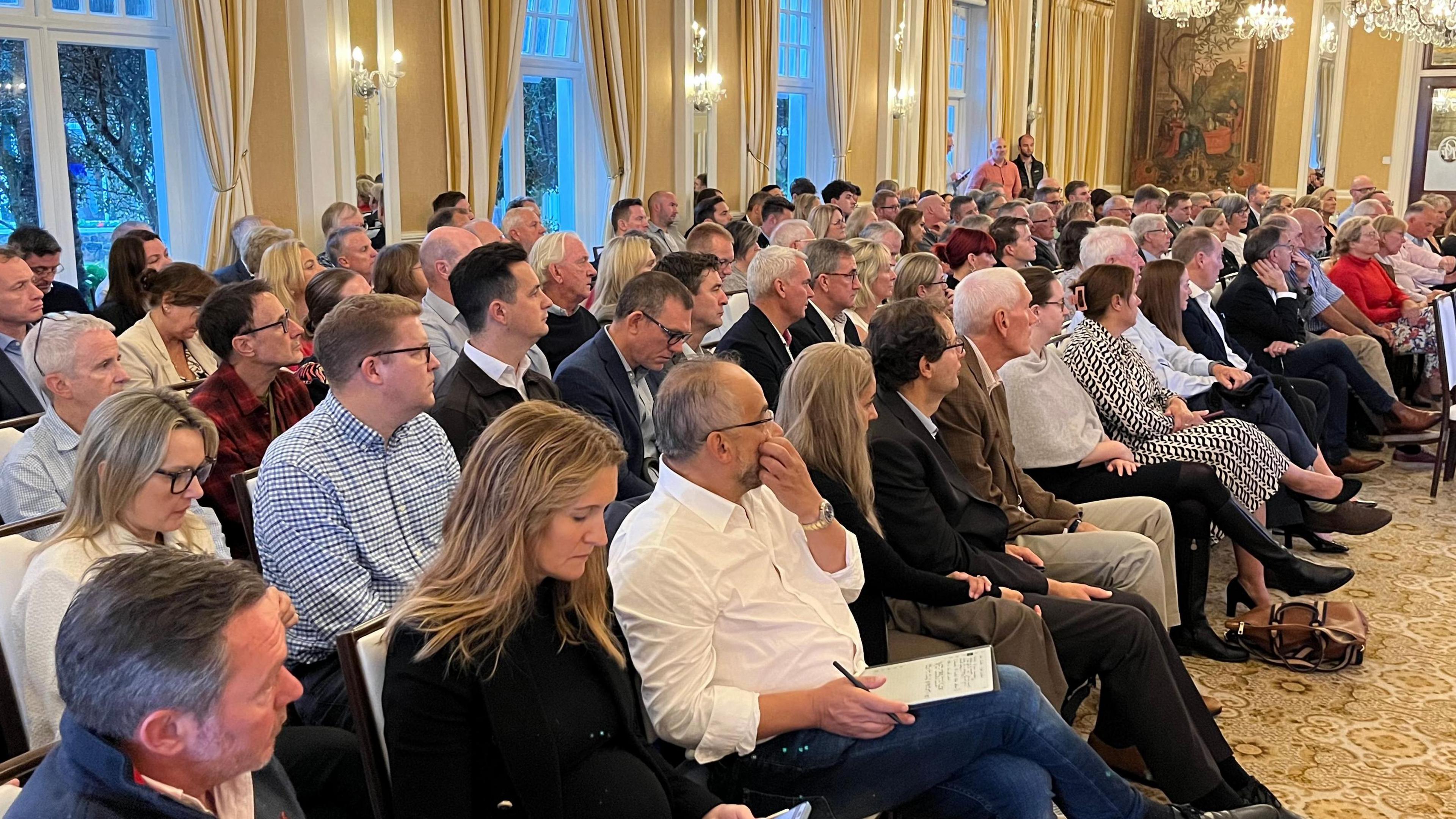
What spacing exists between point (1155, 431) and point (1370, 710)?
1.25 metres

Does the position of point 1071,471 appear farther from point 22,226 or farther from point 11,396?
point 22,226

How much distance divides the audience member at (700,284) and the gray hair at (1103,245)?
220cm

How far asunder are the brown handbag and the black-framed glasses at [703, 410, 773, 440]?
2.61m

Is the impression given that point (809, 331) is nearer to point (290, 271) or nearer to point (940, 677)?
point (290, 271)

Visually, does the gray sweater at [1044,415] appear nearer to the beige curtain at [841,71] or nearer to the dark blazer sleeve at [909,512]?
the dark blazer sleeve at [909,512]

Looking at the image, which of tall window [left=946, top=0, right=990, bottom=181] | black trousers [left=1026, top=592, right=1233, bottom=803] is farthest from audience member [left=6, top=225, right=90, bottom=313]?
tall window [left=946, top=0, right=990, bottom=181]

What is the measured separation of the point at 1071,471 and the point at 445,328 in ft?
7.89

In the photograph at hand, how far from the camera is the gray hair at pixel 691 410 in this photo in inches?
98.6

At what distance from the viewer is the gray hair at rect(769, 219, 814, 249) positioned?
7.27 metres

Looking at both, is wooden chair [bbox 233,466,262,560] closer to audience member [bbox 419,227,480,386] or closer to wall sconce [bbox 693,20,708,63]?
audience member [bbox 419,227,480,386]

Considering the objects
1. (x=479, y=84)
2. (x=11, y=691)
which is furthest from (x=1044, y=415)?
(x=479, y=84)

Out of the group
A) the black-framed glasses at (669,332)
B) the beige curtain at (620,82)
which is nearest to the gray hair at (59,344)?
the black-framed glasses at (669,332)

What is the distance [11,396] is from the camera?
4391 mm

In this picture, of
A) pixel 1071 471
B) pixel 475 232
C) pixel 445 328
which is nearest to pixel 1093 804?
pixel 1071 471
